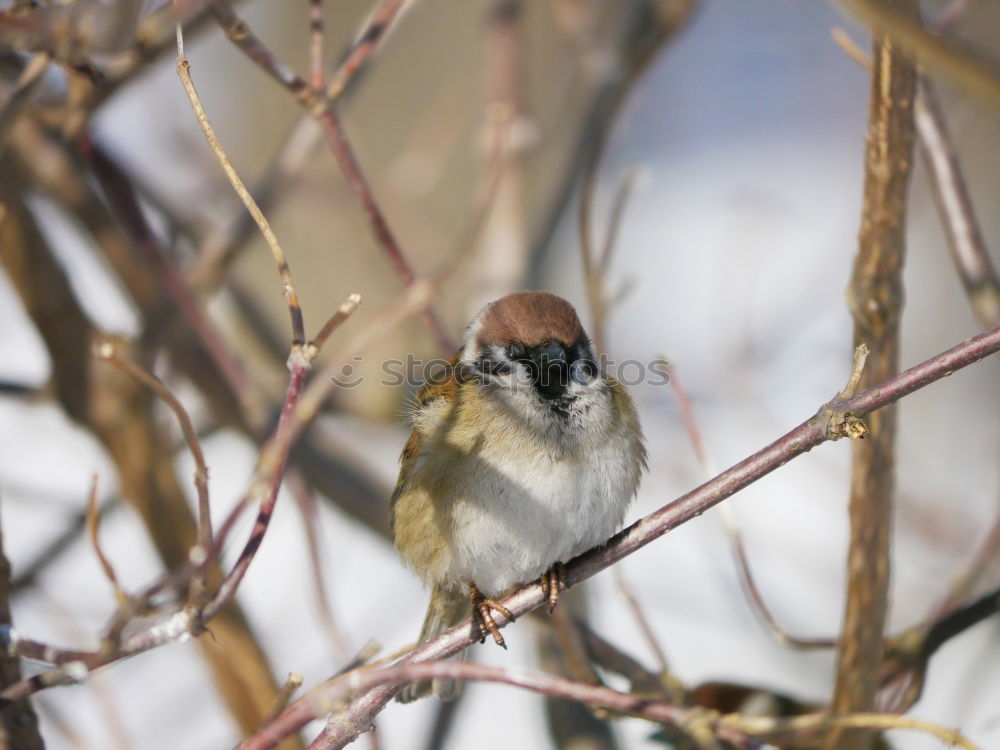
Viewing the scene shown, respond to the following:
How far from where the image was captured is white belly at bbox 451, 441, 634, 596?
2.10m

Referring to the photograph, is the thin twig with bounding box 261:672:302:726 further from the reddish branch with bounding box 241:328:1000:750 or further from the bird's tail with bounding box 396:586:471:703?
the bird's tail with bounding box 396:586:471:703

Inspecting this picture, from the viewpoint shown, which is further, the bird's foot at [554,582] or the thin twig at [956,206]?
the thin twig at [956,206]

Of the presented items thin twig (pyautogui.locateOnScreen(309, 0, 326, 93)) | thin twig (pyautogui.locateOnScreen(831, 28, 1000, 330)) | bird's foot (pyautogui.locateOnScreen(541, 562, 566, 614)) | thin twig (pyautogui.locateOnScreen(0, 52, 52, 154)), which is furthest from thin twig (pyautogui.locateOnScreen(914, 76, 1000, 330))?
thin twig (pyautogui.locateOnScreen(0, 52, 52, 154))

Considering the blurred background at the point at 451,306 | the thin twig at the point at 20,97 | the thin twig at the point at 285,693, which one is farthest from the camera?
the blurred background at the point at 451,306

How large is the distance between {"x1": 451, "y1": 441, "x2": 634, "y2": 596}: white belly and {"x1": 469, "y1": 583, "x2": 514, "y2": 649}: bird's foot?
6cm

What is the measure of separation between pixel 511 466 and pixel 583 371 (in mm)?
359

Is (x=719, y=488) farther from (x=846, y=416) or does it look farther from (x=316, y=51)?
(x=316, y=51)

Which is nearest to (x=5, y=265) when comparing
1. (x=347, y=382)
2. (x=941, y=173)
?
(x=347, y=382)

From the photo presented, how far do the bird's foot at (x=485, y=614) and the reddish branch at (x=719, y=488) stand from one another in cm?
20

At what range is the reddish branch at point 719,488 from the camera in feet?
4.25

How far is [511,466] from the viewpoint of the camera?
2.14m

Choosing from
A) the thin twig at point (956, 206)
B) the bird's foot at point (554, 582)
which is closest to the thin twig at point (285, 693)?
the bird's foot at point (554, 582)

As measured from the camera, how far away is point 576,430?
224cm

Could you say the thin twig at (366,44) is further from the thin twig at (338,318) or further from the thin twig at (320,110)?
the thin twig at (338,318)
